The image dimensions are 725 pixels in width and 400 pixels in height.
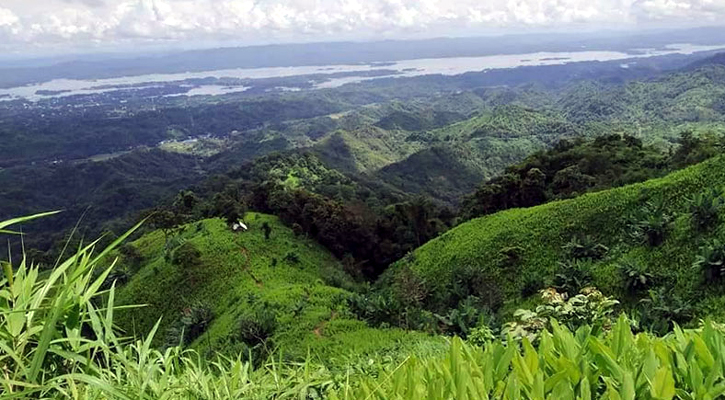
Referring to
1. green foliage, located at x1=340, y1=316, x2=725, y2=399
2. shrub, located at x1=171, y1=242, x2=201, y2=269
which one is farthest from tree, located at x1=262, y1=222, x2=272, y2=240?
green foliage, located at x1=340, y1=316, x2=725, y2=399

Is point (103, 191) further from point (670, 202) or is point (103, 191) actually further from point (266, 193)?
point (670, 202)

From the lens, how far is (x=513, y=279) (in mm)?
19328

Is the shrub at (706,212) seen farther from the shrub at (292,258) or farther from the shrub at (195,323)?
the shrub at (292,258)

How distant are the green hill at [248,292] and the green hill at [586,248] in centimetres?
307

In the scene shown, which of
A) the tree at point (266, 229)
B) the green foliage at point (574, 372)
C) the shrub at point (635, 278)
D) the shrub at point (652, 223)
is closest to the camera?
the green foliage at point (574, 372)

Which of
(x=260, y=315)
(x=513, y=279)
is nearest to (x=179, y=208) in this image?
(x=260, y=315)

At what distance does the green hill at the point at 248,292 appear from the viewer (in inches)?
609

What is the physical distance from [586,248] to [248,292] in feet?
39.1

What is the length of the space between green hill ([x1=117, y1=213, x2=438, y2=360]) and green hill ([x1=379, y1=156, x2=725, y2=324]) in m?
3.07

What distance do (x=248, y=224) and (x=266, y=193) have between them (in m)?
3.85

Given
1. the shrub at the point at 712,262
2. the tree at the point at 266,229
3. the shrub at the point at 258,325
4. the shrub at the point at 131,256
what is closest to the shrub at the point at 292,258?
the tree at the point at 266,229


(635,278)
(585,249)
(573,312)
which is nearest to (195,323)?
(585,249)

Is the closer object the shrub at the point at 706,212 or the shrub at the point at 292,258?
the shrub at the point at 706,212

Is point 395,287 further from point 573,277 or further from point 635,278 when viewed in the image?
point 635,278
